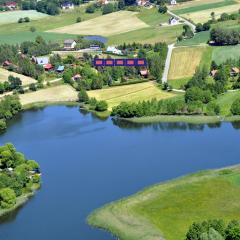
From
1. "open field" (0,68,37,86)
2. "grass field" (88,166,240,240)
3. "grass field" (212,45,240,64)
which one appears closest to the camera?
"grass field" (88,166,240,240)

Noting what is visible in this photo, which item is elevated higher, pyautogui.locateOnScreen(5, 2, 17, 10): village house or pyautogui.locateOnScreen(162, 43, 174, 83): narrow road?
pyautogui.locateOnScreen(162, 43, 174, 83): narrow road

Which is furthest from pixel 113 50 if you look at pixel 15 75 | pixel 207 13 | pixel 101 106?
pixel 207 13

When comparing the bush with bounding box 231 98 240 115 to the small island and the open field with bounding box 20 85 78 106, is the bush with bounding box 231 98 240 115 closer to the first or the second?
the open field with bounding box 20 85 78 106

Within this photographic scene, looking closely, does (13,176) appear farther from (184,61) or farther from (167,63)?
(184,61)

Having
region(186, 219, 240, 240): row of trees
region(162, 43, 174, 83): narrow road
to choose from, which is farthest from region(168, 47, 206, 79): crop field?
region(186, 219, 240, 240): row of trees

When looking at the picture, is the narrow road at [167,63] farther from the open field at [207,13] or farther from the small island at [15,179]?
the small island at [15,179]

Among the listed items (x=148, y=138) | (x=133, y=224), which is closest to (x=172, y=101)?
(x=148, y=138)

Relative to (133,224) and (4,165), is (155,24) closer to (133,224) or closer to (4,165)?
(4,165)
